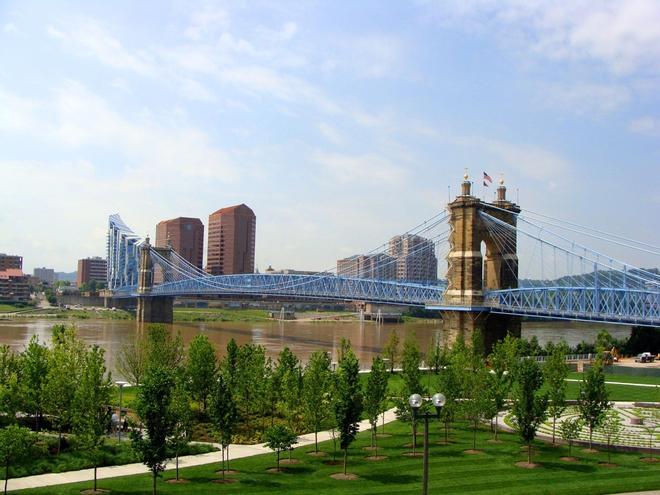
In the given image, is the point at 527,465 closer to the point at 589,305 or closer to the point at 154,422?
the point at 154,422

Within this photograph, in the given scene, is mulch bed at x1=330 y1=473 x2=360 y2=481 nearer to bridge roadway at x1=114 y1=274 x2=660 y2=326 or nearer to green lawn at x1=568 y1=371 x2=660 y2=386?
green lawn at x1=568 y1=371 x2=660 y2=386

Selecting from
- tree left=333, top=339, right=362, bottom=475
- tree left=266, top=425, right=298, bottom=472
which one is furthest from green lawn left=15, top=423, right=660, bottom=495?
tree left=333, top=339, right=362, bottom=475

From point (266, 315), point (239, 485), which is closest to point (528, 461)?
point (239, 485)

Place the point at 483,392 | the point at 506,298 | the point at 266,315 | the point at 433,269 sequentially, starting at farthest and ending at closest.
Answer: the point at 266,315
the point at 433,269
the point at 506,298
the point at 483,392

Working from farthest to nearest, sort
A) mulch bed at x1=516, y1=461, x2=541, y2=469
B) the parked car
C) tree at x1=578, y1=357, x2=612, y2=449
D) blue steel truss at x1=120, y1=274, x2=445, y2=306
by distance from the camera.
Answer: blue steel truss at x1=120, y1=274, x2=445, y2=306
the parked car
tree at x1=578, y1=357, x2=612, y2=449
mulch bed at x1=516, y1=461, x2=541, y2=469

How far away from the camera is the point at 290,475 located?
79.4 feet

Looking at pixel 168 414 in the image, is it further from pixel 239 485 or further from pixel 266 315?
pixel 266 315

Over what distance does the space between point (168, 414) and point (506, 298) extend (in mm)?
48459

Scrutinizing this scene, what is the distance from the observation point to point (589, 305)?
60938 mm

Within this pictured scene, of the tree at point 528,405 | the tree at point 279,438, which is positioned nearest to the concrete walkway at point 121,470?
the tree at point 279,438

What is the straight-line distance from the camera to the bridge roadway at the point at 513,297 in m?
57.1

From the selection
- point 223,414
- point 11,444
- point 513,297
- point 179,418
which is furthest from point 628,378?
point 11,444

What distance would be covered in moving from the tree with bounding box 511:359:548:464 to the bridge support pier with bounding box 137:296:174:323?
122853 mm

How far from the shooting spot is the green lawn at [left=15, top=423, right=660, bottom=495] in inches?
884
